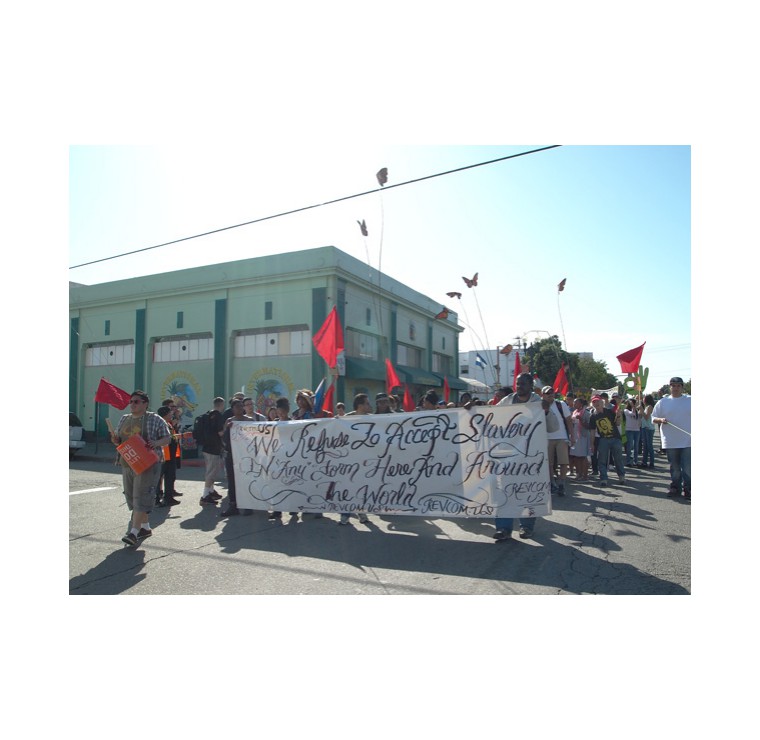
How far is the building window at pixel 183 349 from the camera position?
25.2 metres

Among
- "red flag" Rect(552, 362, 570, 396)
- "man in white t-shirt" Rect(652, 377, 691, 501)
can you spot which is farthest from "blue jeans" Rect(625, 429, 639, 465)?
"man in white t-shirt" Rect(652, 377, 691, 501)

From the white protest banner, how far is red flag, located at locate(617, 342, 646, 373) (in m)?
5.56

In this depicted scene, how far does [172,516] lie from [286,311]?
15837 millimetres

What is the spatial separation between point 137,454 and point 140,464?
0.13 meters

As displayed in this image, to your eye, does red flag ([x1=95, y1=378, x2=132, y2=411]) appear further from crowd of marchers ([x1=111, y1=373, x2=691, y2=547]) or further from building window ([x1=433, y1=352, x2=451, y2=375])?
building window ([x1=433, y1=352, x2=451, y2=375])

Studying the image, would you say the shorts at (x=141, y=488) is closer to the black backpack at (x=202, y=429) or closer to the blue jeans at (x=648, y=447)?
the black backpack at (x=202, y=429)

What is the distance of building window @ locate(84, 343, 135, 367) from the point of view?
90.3ft

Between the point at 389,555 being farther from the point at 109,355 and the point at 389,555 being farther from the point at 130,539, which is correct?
the point at 109,355

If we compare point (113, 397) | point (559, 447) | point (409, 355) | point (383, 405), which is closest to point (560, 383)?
point (559, 447)

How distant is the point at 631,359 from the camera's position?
35.0 ft

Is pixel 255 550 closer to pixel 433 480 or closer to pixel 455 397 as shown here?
pixel 433 480

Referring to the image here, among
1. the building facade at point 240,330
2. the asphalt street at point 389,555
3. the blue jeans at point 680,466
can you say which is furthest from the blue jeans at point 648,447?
the building facade at point 240,330

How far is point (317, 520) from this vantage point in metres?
7.55
